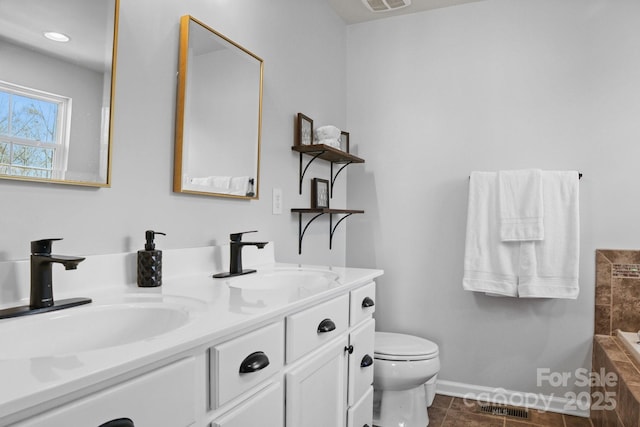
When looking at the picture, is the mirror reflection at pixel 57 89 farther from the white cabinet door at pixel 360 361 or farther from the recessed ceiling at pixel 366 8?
the recessed ceiling at pixel 366 8

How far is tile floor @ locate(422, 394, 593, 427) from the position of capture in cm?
222

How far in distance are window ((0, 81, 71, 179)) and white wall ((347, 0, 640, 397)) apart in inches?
79.2

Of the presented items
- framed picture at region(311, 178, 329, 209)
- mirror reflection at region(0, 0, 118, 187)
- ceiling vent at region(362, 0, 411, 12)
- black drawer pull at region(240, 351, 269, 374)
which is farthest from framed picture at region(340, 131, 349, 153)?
black drawer pull at region(240, 351, 269, 374)

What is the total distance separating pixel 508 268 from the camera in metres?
2.37

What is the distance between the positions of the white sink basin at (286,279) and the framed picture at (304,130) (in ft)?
2.53

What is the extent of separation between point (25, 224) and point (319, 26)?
200cm

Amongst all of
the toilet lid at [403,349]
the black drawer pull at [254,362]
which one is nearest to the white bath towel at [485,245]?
the toilet lid at [403,349]

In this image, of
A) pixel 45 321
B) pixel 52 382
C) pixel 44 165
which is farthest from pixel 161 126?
pixel 52 382

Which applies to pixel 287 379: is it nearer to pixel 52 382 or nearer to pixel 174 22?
pixel 52 382

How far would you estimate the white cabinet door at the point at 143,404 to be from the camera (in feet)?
1.89

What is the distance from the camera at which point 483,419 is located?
228 centimetres

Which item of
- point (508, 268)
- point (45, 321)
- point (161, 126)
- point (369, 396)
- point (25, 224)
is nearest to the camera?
point (45, 321)

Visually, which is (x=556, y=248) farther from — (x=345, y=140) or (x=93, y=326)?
(x=93, y=326)

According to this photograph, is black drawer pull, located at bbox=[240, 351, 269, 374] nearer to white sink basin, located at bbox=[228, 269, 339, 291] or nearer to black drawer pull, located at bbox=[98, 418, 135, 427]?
black drawer pull, located at bbox=[98, 418, 135, 427]
